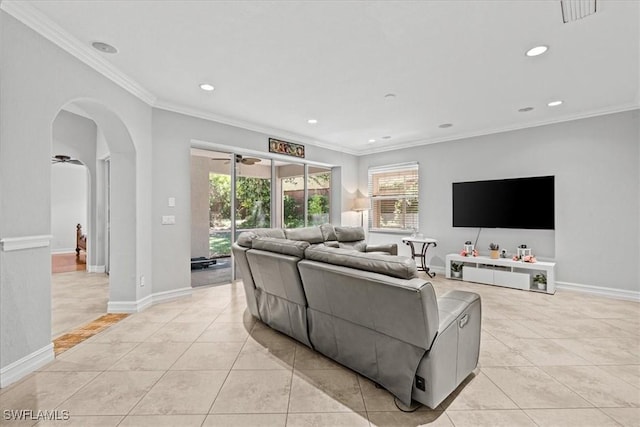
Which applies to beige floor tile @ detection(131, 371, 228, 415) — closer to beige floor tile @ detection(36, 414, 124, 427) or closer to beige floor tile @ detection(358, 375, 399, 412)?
beige floor tile @ detection(36, 414, 124, 427)

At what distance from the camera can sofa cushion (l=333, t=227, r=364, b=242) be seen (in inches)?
221

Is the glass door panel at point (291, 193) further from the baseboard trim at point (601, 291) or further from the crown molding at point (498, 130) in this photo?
the baseboard trim at point (601, 291)

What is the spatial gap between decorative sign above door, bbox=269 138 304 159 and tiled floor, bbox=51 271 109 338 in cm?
350

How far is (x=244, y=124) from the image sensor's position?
4.88 m

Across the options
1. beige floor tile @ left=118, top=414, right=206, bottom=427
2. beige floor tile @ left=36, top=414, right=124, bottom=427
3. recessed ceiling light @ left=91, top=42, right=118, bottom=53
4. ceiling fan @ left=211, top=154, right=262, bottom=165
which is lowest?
beige floor tile @ left=118, top=414, right=206, bottom=427

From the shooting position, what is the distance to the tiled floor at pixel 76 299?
321cm

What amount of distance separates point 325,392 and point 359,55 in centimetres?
284

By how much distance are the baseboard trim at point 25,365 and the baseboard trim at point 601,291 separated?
633cm

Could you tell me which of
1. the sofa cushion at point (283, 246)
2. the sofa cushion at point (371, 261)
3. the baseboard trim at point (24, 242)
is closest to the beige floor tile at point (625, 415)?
the sofa cushion at point (371, 261)

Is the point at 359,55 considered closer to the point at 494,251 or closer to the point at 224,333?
the point at 224,333

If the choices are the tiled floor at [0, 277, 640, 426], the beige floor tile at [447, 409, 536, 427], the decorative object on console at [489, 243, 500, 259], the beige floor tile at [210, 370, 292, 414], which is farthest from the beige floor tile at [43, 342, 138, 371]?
the decorative object on console at [489, 243, 500, 259]

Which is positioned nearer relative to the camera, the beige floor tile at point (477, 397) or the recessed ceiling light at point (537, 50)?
the beige floor tile at point (477, 397)

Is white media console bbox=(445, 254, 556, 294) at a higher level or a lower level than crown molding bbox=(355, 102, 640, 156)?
lower

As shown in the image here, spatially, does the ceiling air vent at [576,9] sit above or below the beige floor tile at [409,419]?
above
